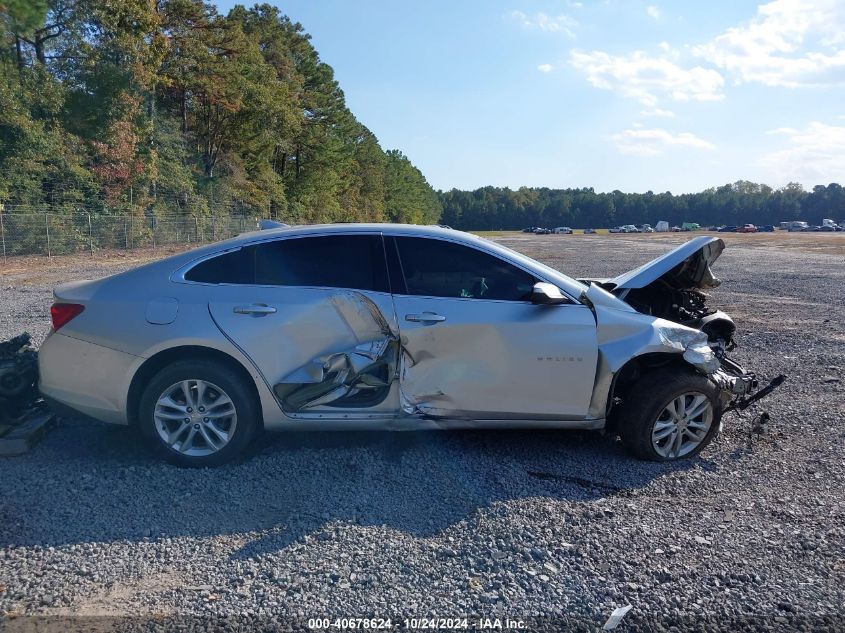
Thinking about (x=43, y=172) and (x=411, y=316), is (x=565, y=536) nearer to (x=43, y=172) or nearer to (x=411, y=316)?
(x=411, y=316)

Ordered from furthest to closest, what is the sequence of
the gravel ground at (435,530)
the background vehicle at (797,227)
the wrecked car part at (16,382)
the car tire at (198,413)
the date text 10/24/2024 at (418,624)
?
the background vehicle at (797,227) < the wrecked car part at (16,382) < the car tire at (198,413) < the gravel ground at (435,530) < the date text 10/24/2024 at (418,624)

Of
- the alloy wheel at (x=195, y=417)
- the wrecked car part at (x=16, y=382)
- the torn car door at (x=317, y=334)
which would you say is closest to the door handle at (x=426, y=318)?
the torn car door at (x=317, y=334)

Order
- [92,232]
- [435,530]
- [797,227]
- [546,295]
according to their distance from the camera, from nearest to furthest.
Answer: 1. [435,530]
2. [546,295]
3. [92,232]
4. [797,227]

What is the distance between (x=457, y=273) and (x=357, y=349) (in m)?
0.90

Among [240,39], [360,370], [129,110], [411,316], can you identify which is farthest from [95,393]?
[240,39]

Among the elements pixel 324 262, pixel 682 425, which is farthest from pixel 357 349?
pixel 682 425

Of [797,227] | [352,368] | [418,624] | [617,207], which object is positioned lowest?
[418,624]

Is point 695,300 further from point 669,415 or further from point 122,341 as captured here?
point 122,341

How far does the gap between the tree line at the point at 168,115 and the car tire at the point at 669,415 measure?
2827cm

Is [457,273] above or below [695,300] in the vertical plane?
above

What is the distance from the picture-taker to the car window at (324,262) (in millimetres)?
4777

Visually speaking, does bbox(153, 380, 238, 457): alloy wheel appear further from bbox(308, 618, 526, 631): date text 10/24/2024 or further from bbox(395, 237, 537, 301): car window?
bbox(308, 618, 526, 631): date text 10/24/2024

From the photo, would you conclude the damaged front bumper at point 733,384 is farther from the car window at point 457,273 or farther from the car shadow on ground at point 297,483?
the car window at point 457,273

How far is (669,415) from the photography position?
16.0 feet
